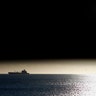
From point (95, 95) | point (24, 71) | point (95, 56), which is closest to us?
point (95, 56)

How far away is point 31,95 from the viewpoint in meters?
75.6

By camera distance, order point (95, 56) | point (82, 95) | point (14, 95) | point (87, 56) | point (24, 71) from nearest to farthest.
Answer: point (95, 56), point (87, 56), point (14, 95), point (82, 95), point (24, 71)

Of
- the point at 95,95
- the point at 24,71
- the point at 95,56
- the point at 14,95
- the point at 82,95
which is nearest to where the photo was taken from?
the point at 95,56

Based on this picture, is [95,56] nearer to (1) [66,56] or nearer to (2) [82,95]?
(1) [66,56]

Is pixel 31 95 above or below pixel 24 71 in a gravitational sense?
below

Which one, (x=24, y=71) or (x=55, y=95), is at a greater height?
(x=24, y=71)

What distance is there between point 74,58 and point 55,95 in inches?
2219

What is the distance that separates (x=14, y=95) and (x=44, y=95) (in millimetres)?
6341

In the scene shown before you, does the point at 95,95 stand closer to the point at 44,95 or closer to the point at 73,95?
the point at 73,95

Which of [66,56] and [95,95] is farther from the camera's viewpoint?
[95,95]

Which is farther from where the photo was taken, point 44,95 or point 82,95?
point 82,95

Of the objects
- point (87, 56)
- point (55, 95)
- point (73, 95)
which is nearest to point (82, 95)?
point (73, 95)

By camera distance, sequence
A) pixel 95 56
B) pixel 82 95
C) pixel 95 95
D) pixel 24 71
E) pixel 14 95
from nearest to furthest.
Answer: pixel 95 56, pixel 14 95, pixel 95 95, pixel 82 95, pixel 24 71

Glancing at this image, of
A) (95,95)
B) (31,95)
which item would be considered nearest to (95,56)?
(31,95)
